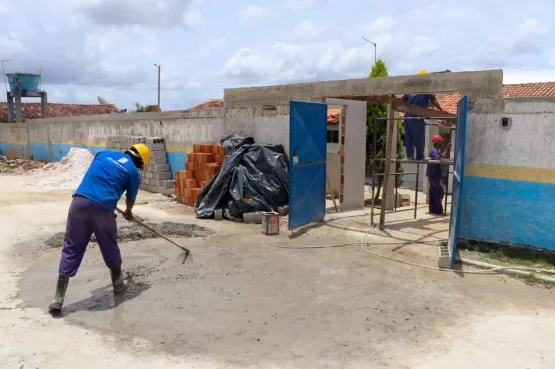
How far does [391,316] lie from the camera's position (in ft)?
15.0

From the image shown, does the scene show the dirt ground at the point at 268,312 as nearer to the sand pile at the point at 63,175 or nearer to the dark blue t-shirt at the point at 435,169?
the dark blue t-shirt at the point at 435,169

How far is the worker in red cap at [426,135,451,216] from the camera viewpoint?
9.58 meters

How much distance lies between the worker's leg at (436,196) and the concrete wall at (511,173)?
280cm

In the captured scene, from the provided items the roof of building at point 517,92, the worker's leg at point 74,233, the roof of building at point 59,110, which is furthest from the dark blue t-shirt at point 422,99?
the roof of building at point 59,110

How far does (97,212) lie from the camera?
4680 mm

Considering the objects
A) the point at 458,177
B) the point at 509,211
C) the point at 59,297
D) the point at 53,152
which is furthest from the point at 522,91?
the point at 53,152

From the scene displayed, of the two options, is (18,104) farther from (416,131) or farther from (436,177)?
(436,177)

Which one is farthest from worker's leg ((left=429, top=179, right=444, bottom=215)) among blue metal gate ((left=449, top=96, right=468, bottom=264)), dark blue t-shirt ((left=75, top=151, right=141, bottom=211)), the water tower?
the water tower

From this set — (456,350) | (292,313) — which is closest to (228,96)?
(292,313)

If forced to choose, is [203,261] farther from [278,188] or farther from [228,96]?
[228,96]

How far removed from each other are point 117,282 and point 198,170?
574 cm

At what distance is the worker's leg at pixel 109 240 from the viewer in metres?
4.71

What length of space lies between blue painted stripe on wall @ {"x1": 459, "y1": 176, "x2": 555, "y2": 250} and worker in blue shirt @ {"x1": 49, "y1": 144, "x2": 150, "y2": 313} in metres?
4.91

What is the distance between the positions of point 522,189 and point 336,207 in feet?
13.7
